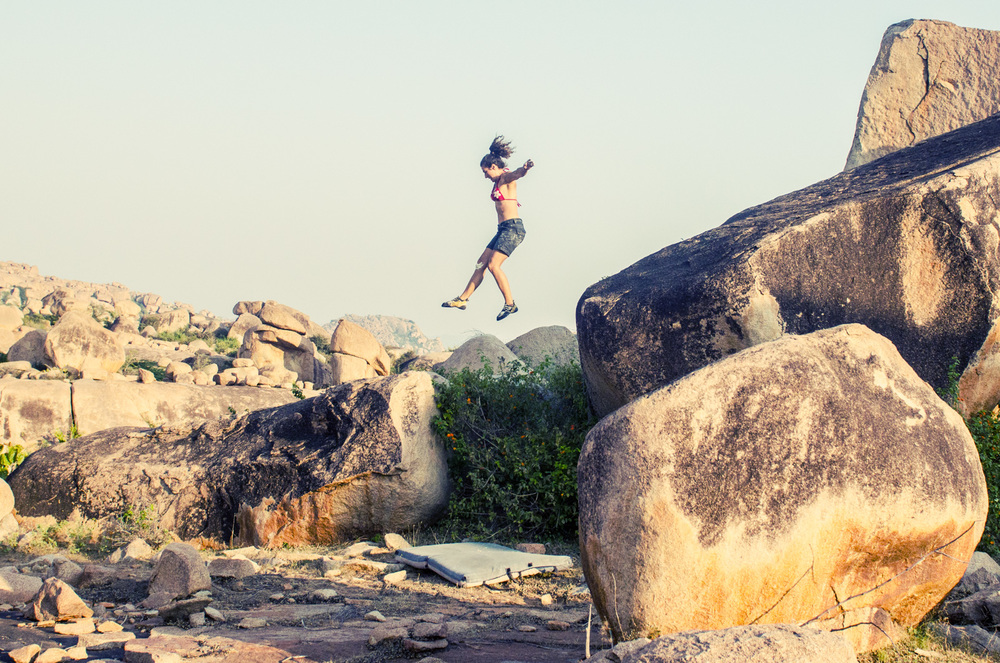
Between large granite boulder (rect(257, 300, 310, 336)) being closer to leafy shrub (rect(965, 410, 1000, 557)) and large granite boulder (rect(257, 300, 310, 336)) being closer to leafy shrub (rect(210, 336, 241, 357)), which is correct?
leafy shrub (rect(210, 336, 241, 357))

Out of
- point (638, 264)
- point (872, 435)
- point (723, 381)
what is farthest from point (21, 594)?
point (638, 264)

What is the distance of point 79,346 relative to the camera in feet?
41.0

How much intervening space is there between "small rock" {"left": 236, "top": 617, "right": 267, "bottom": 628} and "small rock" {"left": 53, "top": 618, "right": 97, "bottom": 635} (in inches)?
27.7

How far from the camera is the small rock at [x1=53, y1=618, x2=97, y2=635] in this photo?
4129 mm

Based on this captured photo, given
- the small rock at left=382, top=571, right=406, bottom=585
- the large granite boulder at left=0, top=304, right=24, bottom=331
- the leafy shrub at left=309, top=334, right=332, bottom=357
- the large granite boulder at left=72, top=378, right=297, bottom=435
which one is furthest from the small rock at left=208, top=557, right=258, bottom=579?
the leafy shrub at left=309, top=334, right=332, bottom=357

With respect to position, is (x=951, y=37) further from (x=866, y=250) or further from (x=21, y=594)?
(x=21, y=594)

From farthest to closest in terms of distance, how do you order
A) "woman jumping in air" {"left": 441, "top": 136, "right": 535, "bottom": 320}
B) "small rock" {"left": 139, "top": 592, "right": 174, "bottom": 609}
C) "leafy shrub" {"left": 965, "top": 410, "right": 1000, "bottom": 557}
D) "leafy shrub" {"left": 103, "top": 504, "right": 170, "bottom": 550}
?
"woman jumping in air" {"left": 441, "top": 136, "right": 535, "bottom": 320}
"leafy shrub" {"left": 103, "top": 504, "right": 170, "bottom": 550}
"leafy shrub" {"left": 965, "top": 410, "right": 1000, "bottom": 557}
"small rock" {"left": 139, "top": 592, "right": 174, "bottom": 609}

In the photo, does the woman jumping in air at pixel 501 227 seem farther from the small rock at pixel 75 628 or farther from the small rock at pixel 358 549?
the small rock at pixel 75 628

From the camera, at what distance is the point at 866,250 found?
5984 millimetres

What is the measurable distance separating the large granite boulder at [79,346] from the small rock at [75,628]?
8725 mm

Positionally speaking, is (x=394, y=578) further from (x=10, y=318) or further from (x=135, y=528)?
(x=10, y=318)

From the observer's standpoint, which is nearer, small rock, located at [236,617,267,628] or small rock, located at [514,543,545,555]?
small rock, located at [236,617,267,628]

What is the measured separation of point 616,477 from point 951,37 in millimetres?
13457

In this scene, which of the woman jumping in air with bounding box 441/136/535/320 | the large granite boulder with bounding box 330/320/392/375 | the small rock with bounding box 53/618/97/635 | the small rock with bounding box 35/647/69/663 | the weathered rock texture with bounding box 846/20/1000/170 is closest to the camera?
the small rock with bounding box 35/647/69/663
